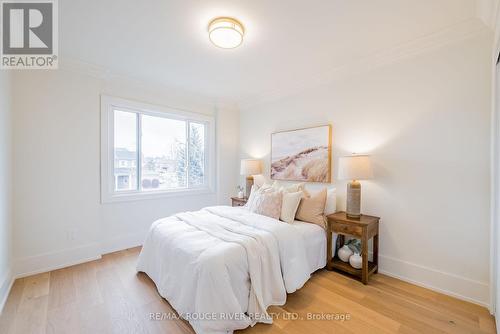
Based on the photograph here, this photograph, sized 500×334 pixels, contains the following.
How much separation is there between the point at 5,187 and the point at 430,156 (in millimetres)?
4262

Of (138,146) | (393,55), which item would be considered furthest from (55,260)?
(393,55)

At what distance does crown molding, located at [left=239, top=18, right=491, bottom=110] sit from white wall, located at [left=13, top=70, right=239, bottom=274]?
2.44 meters

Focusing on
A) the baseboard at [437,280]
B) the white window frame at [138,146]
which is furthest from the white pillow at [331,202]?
the white window frame at [138,146]

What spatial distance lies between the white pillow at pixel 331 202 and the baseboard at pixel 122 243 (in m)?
2.81

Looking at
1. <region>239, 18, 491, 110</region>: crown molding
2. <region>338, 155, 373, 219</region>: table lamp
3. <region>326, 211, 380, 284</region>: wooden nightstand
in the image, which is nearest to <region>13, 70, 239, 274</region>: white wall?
<region>239, 18, 491, 110</region>: crown molding

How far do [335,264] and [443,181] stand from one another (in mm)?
1418

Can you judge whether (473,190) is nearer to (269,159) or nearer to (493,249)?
(493,249)

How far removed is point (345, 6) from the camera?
1.71 metres

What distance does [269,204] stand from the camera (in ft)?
8.77

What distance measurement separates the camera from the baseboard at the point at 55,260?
238 cm

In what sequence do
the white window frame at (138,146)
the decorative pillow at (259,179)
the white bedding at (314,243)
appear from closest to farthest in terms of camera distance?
the white bedding at (314,243), the white window frame at (138,146), the decorative pillow at (259,179)

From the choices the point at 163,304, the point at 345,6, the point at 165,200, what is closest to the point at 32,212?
the point at 165,200

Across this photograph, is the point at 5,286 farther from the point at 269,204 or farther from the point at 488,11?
the point at 488,11

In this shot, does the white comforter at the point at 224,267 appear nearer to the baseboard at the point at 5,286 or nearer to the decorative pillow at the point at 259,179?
the baseboard at the point at 5,286
